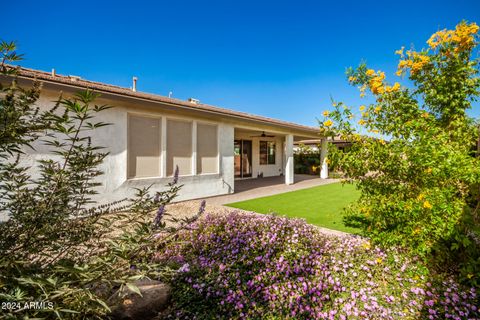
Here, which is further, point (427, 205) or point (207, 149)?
point (207, 149)

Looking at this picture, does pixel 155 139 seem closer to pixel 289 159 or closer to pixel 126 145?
pixel 126 145

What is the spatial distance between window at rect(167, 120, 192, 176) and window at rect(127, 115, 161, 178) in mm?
432

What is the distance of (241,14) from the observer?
12875 millimetres

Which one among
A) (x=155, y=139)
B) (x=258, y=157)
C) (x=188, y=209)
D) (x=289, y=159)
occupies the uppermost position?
(x=155, y=139)

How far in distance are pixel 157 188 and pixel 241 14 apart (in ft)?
36.5

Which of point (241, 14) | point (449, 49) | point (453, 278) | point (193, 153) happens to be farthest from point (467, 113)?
point (241, 14)

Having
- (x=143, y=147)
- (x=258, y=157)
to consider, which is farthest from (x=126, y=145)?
(x=258, y=157)

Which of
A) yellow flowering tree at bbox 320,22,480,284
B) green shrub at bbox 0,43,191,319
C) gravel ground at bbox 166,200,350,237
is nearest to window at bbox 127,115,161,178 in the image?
gravel ground at bbox 166,200,350,237

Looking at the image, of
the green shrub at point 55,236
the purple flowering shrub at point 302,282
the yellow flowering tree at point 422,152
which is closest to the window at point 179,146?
the purple flowering shrub at point 302,282

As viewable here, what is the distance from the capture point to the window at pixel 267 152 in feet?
61.0

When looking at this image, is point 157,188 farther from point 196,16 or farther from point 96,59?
point 96,59

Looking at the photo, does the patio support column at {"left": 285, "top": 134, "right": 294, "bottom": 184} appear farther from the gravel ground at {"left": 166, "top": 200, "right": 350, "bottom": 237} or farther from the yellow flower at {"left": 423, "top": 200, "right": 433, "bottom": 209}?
the yellow flower at {"left": 423, "top": 200, "right": 433, "bottom": 209}

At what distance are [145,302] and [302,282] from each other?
2194 millimetres

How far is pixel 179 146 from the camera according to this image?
8914mm
